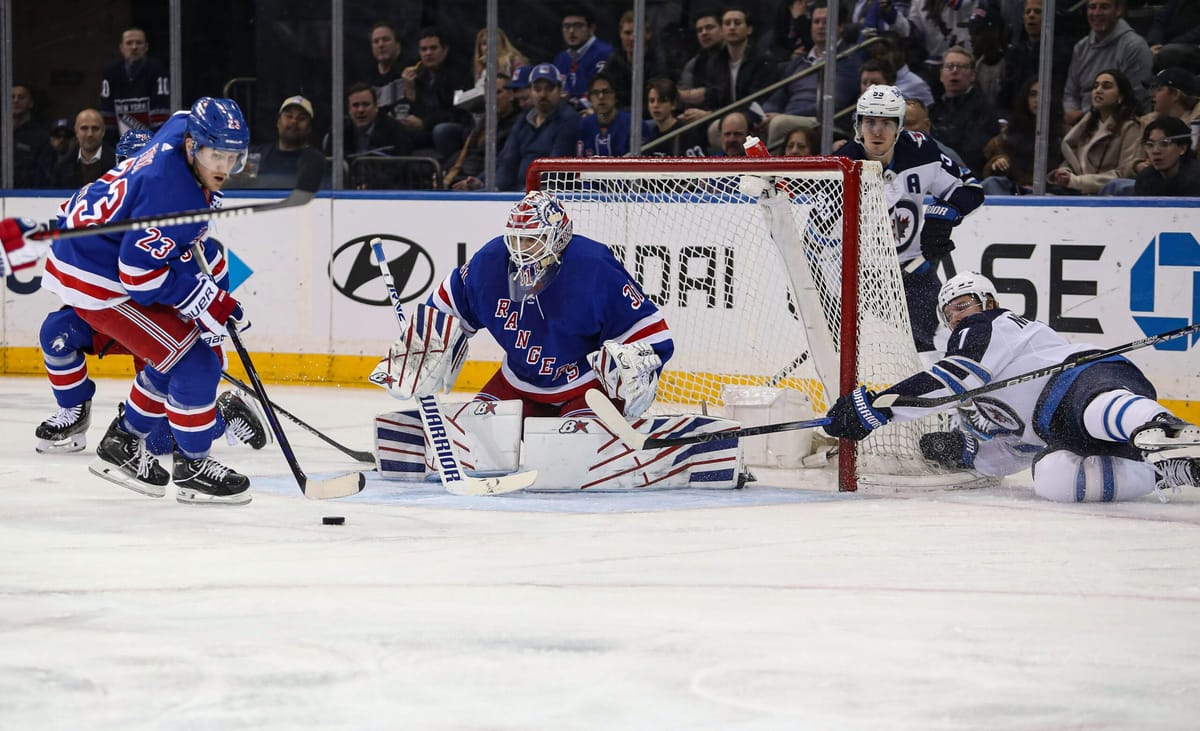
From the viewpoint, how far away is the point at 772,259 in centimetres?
497

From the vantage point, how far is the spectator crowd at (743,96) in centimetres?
545

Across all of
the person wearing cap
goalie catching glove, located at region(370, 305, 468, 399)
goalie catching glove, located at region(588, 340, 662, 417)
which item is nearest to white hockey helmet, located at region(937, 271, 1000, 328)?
goalie catching glove, located at region(588, 340, 662, 417)

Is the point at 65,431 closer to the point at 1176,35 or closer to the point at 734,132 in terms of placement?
the point at 734,132

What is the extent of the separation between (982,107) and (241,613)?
13.0ft

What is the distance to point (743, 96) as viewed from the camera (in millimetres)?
6230

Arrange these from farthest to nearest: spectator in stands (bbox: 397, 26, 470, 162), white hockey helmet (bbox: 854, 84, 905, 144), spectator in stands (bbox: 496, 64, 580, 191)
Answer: spectator in stands (bbox: 397, 26, 470, 162) < spectator in stands (bbox: 496, 64, 580, 191) < white hockey helmet (bbox: 854, 84, 905, 144)

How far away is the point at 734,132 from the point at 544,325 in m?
2.36

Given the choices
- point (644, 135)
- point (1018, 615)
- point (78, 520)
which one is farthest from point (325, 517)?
point (644, 135)

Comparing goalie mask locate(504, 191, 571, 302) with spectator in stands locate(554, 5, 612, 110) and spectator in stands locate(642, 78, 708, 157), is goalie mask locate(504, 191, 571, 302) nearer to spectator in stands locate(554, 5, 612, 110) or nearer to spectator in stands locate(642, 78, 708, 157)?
spectator in stands locate(642, 78, 708, 157)

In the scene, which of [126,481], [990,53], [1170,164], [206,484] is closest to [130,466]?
[126,481]

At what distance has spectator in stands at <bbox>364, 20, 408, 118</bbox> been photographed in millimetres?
6754

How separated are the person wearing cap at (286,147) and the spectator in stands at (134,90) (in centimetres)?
55

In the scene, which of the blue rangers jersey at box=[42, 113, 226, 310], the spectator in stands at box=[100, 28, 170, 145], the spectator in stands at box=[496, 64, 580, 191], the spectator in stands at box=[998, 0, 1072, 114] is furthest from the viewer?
the spectator in stands at box=[100, 28, 170, 145]

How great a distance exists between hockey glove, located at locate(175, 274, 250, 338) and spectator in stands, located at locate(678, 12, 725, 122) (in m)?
3.07
